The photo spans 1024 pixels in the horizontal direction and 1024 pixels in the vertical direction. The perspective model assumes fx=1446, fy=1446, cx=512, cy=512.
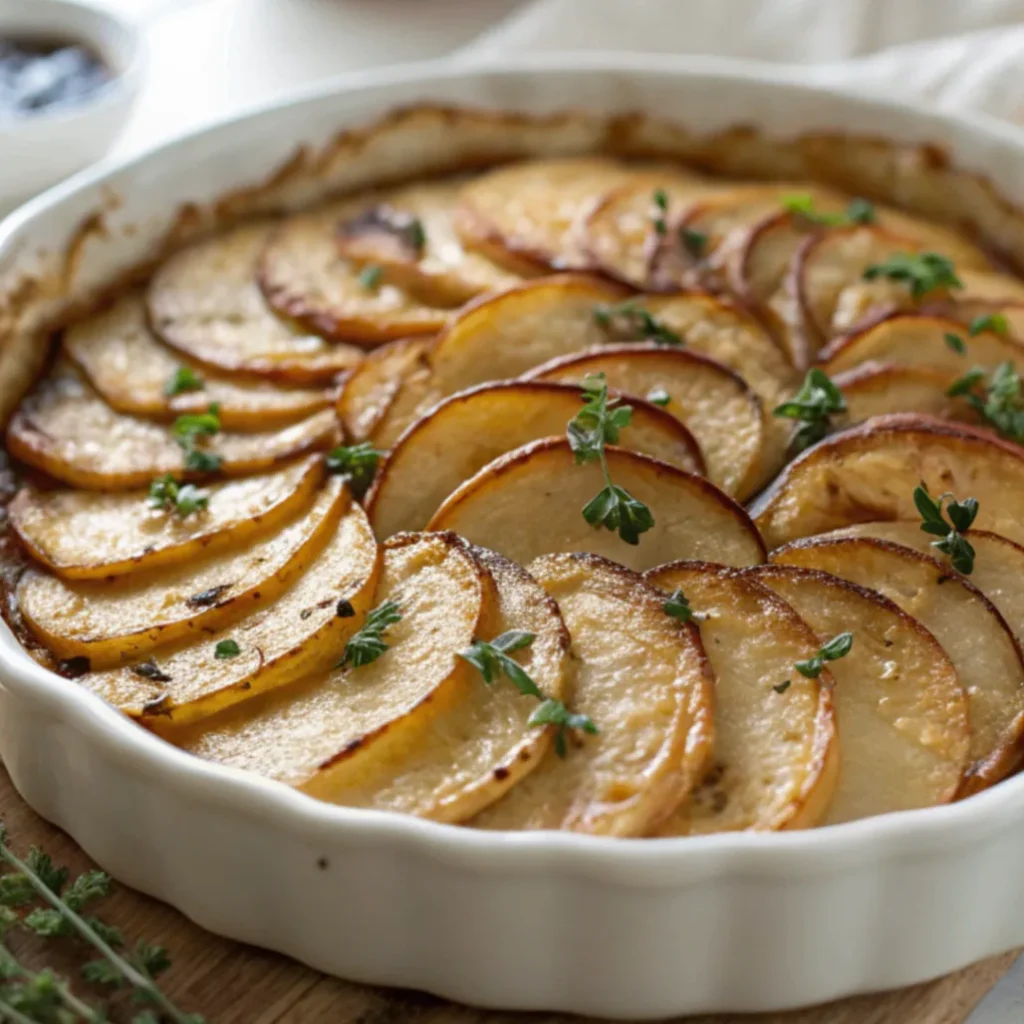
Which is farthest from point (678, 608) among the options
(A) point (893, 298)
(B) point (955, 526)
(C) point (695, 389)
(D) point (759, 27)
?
(D) point (759, 27)

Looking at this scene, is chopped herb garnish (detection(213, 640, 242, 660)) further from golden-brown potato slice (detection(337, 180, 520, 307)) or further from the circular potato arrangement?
golden-brown potato slice (detection(337, 180, 520, 307))

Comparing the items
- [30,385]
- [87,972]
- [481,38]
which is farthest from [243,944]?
[481,38]

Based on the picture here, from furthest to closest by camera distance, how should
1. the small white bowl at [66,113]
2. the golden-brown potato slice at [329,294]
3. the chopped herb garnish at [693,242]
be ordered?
the small white bowl at [66,113] < the chopped herb garnish at [693,242] < the golden-brown potato slice at [329,294]

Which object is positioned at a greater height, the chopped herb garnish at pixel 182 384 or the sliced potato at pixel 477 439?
the sliced potato at pixel 477 439

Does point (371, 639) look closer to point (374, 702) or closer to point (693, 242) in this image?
point (374, 702)

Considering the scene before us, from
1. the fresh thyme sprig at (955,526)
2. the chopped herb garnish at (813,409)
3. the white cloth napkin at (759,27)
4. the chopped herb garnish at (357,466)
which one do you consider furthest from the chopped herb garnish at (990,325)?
the white cloth napkin at (759,27)

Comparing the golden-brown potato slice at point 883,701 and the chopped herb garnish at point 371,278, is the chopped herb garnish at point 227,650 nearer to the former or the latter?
the golden-brown potato slice at point 883,701

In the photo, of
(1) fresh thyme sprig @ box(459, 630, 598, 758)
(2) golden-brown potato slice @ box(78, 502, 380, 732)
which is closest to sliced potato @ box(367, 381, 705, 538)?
A: (2) golden-brown potato slice @ box(78, 502, 380, 732)
